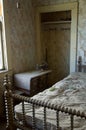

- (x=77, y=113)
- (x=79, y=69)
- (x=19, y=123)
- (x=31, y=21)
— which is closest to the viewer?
(x=77, y=113)

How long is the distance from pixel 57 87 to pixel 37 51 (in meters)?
1.77

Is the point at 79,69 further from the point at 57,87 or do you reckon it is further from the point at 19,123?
the point at 19,123

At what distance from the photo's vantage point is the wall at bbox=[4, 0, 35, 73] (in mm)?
3380

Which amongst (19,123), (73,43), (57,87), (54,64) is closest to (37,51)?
(54,64)

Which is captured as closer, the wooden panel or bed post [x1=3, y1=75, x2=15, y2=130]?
bed post [x1=3, y1=75, x2=15, y2=130]

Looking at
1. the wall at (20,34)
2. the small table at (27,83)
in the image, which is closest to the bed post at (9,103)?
the small table at (27,83)

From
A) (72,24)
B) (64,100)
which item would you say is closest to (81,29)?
(72,24)

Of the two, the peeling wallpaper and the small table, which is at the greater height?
the peeling wallpaper

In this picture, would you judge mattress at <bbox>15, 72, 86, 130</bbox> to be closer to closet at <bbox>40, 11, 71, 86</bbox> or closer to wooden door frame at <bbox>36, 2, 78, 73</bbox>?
wooden door frame at <bbox>36, 2, 78, 73</bbox>

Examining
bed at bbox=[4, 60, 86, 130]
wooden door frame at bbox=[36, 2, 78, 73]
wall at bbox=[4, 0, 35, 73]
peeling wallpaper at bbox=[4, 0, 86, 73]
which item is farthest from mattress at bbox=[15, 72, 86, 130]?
wall at bbox=[4, 0, 35, 73]

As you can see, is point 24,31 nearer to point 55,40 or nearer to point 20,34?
point 20,34

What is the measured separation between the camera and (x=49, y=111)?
1.88 m

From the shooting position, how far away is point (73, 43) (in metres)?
Result: 3.72

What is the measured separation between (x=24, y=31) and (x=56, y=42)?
0.99 meters
